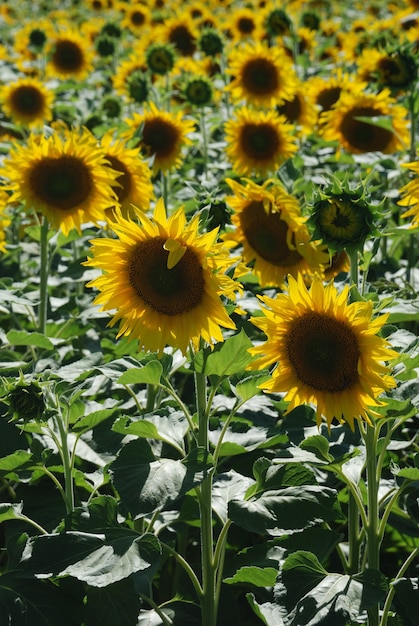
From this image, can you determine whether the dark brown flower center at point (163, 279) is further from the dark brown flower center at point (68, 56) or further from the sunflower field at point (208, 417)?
the dark brown flower center at point (68, 56)

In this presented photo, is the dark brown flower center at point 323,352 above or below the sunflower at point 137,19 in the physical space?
below

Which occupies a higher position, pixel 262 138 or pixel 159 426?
pixel 262 138

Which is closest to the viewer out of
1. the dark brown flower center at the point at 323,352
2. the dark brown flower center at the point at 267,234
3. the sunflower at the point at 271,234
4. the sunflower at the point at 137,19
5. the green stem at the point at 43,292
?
the dark brown flower center at the point at 323,352

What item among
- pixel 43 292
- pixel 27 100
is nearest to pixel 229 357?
pixel 43 292

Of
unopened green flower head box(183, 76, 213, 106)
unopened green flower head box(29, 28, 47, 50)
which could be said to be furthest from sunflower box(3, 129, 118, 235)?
unopened green flower head box(29, 28, 47, 50)

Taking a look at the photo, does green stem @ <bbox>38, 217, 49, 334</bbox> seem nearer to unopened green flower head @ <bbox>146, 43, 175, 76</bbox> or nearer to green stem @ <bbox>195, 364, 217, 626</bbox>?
green stem @ <bbox>195, 364, 217, 626</bbox>

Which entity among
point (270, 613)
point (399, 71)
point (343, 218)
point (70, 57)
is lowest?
point (270, 613)

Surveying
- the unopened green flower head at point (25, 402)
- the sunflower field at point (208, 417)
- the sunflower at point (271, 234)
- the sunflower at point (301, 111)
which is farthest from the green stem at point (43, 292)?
the sunflower at point (301, 111)

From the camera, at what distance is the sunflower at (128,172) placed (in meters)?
2.82

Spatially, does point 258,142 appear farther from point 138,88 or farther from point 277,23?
point 277,23

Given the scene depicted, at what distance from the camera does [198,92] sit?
4117 millimetres

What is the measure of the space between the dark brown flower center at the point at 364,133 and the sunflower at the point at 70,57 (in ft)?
9.87

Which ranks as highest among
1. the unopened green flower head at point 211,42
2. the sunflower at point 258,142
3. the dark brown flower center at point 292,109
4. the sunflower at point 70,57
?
the sunflower at point 70,57

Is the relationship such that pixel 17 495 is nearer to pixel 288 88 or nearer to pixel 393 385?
pixel 393 385
